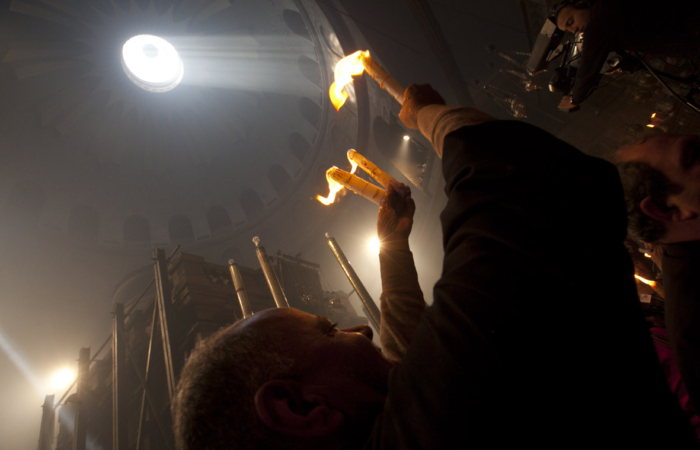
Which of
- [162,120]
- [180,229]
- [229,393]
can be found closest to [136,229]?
[180,229]

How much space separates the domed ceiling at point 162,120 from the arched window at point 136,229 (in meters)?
0.09

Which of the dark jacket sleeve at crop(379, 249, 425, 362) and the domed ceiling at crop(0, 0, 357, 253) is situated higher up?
the domed ceiling at crop(0, 0, 357, 253)

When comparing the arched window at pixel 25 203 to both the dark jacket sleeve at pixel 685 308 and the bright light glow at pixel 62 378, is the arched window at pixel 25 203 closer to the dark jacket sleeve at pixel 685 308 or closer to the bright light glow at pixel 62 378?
the bright light glow at pixel 62 378

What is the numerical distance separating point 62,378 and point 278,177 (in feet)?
42.0

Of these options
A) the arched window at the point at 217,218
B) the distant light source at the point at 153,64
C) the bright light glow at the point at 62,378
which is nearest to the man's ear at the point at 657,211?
the bright light glow at the point at 62,378

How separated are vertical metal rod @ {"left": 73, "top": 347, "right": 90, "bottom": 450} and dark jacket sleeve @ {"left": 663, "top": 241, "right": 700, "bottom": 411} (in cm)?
717

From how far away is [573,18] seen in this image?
207 inches

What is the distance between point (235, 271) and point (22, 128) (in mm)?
20307

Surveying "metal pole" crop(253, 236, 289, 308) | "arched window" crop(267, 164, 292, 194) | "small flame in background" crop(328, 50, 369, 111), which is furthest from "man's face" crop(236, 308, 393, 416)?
"arched window" crop(267, 164, 292, 194)

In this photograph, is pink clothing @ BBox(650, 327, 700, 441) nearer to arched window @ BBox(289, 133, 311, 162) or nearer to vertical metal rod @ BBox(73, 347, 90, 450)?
vertical metal rod @ BBox(73, 347, 90, 450)

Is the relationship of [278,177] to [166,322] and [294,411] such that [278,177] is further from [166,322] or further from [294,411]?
[294,411]

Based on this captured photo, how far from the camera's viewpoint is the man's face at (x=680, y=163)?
1.78 m

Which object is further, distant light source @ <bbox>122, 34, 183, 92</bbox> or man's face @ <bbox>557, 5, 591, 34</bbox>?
distant light source @ <bbox>122, 34, 183, 92</bbox>

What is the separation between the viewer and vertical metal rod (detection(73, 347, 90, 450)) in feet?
16.8
